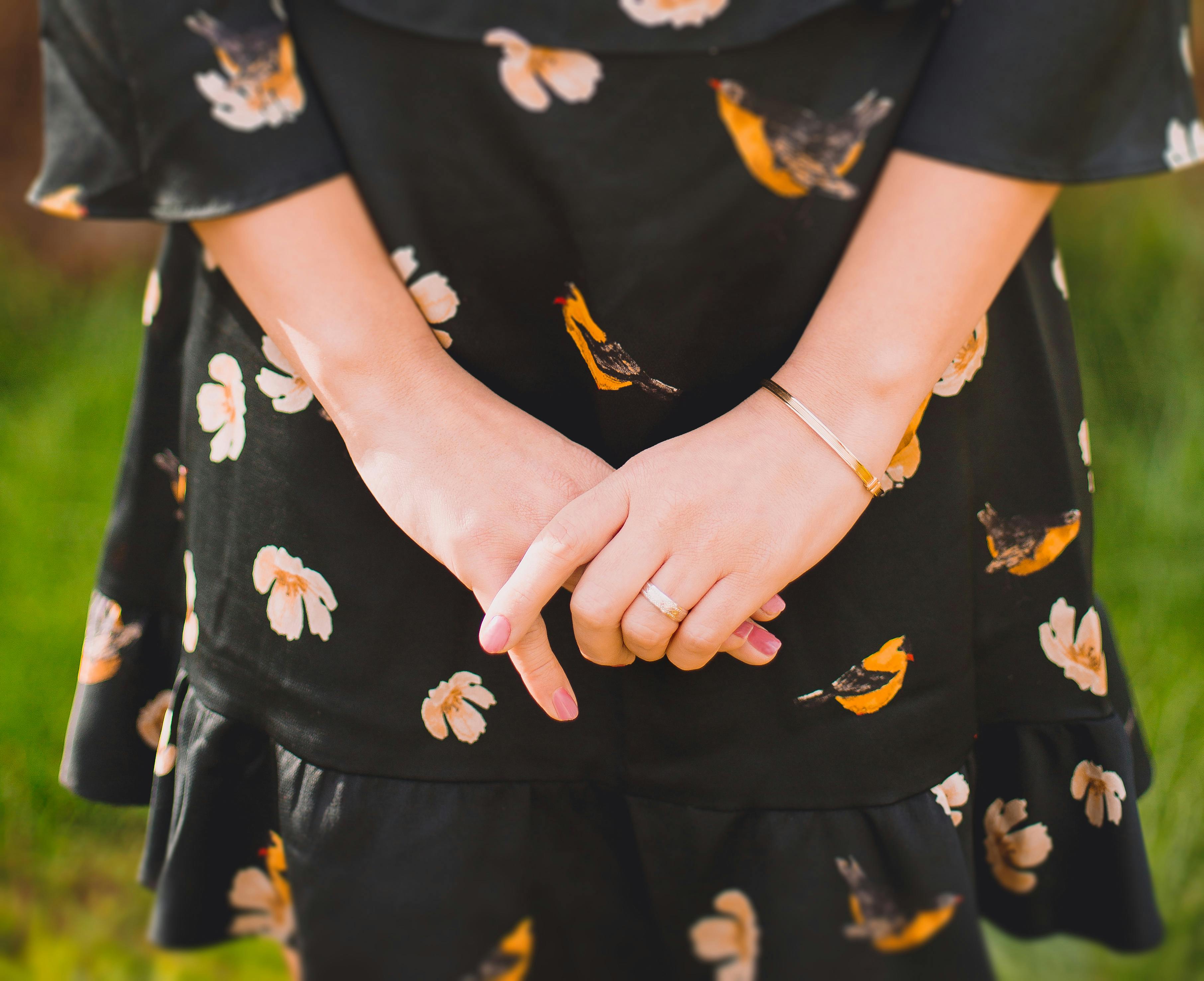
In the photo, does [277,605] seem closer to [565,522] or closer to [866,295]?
[565,522]

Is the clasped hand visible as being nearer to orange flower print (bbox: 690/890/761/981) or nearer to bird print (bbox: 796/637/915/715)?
bird print (bbox: 796/637/915/715)

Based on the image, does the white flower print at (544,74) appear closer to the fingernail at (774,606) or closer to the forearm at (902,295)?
the forearm at (902,295)

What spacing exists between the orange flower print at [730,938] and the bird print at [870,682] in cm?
19

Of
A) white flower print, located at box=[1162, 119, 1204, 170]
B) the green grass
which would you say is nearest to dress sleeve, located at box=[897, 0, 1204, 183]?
white flower print, located at box=[1162, 119, 1204, 170]

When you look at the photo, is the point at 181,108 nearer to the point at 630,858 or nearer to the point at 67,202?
the point at 67,202

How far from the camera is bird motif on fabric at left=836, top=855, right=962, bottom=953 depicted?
0.77m

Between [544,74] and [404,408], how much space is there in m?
0.25

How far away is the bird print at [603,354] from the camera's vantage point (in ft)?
2.33

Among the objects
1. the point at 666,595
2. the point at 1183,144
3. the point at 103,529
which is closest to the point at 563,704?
the point at 666,595

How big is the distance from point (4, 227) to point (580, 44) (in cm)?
302

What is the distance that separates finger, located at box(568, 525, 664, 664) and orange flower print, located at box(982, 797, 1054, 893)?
0.46 m

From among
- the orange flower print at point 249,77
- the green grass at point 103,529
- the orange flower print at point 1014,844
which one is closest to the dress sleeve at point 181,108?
the orange flower print at point 249,77

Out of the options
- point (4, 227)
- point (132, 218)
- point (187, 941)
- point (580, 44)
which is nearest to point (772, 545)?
point (580, 44)

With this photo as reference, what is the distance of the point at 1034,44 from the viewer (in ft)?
2.07
